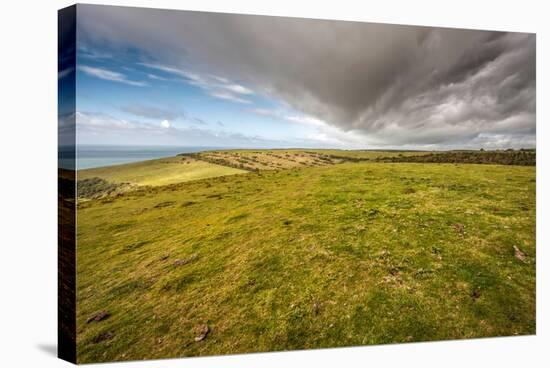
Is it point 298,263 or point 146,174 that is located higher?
point 146,174

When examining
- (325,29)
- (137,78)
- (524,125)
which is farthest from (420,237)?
(137,78)

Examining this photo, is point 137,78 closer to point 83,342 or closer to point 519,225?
point 83,342

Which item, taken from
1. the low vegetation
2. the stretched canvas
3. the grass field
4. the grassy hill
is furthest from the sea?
the low vegetation

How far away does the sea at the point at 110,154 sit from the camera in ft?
27.1

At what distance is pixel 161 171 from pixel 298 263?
5.75m

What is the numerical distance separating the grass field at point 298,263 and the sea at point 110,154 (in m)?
0.37

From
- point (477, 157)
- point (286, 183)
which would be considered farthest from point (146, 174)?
point (477, 157)

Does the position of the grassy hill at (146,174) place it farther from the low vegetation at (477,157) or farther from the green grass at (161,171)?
the low vegetation at (477,157)

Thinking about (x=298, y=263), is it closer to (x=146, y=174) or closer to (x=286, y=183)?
(x=286, y=183)

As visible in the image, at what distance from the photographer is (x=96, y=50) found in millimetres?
8578

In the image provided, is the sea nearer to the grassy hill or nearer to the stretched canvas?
the stretched canvas

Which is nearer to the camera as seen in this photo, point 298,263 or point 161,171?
point 298,263

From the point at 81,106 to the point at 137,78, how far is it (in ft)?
6.35

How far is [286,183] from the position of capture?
1210 centimetres
